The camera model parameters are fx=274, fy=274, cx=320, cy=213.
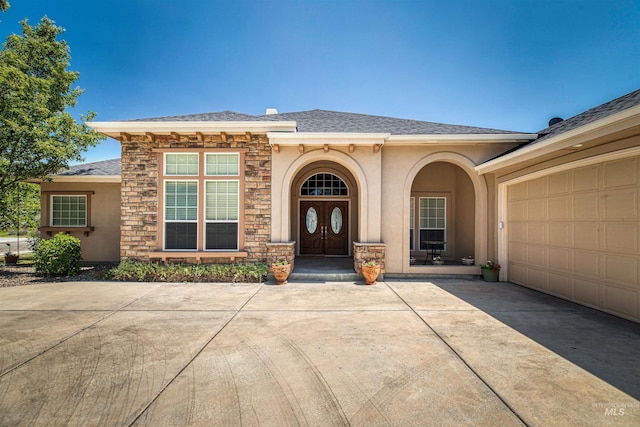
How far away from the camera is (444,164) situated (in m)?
10.2

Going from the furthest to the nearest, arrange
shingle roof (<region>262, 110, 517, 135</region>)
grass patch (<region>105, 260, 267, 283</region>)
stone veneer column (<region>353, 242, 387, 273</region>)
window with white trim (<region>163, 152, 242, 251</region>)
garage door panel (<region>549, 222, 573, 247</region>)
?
shingle roof (<region>262, 110, 517, 135</region>) → window with white trim (<region>163, 152, 242, 251</region>) → stone veneer column (<region>353, 242, 387, 273</region>) → grass patch (<region>105, 260, 267, 283</region>) → garage door panel (<region>549, 222, 573, 247</region>)

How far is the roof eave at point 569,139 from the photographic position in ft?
13.4

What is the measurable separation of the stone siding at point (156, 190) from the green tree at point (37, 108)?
9.98 ft

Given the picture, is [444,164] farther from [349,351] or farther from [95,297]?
[95,297]

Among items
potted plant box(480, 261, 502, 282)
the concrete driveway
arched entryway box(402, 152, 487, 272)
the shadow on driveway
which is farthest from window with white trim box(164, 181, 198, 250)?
A: potted plant box(480, 261, 502, 282)

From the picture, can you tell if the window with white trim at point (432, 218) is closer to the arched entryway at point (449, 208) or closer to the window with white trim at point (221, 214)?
the arched entryway at point (449, 208)

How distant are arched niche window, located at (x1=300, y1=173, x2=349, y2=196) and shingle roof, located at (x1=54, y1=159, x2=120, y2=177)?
696cm

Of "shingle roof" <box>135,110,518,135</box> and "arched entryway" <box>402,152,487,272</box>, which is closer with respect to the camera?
"shingle roof" <box>135,110,518,135</box>

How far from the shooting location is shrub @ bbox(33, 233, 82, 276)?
7.75 metres

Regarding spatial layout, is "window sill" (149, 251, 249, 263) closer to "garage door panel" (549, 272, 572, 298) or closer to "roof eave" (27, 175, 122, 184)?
"roof eave" (27, 175, 122, 184)

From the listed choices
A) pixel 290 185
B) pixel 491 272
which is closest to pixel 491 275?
pixel 491 272

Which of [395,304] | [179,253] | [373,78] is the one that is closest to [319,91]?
[373,78]

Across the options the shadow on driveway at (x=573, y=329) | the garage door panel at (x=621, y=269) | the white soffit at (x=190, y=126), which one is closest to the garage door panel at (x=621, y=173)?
the garage door panel at (x=621, y=269)

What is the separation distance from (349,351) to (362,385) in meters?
0.74
